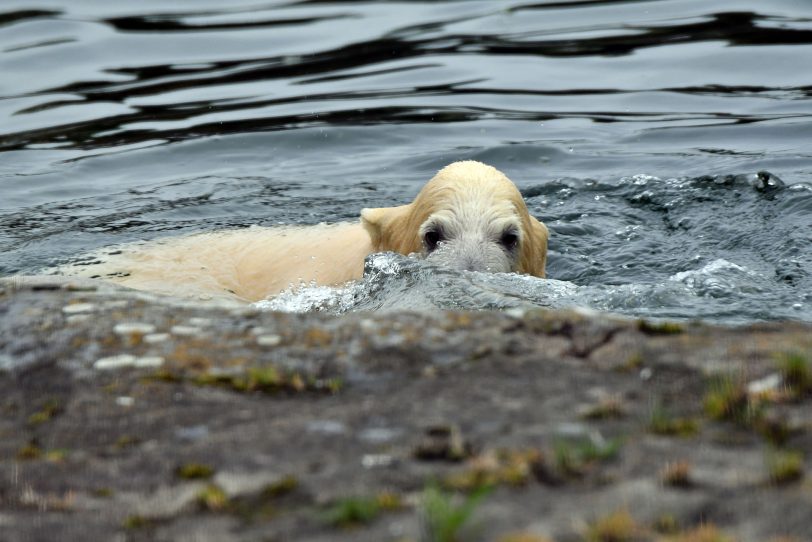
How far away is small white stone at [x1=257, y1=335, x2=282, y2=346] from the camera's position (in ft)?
10.1

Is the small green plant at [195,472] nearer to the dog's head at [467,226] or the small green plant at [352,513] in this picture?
the small green plant at [352,513]

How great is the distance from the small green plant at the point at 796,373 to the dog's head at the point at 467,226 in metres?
4.07

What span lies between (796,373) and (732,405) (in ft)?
0.64

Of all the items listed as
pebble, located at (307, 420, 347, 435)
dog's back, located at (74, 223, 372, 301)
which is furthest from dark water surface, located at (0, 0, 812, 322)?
pebble, located at (307, 420, 347, 435)

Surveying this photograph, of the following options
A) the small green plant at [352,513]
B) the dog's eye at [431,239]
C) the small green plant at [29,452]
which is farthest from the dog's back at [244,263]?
the small green plant at [352,513]

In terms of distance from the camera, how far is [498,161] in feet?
36.1

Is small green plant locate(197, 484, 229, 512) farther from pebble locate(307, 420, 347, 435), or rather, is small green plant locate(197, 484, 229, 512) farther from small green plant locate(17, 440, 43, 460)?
small green plant locate(17, 440, 43, 460)

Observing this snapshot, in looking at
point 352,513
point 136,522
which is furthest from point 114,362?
point 352,513

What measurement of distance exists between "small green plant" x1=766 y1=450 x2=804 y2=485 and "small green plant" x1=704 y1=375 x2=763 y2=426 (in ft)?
0.72

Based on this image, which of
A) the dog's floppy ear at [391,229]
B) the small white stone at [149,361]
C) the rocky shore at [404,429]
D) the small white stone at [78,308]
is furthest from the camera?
Answer: the dog's floppy ear at [391,229]

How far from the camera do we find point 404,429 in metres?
2.45

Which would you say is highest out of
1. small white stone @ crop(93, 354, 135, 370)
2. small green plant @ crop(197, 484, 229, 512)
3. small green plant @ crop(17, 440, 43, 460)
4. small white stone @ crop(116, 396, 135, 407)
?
small green plant @ crop(197, 484, 229, 512)

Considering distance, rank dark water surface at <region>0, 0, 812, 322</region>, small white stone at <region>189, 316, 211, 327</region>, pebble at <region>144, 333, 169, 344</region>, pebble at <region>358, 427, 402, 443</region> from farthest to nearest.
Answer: dark water surface at <region>0, 0, 812, 322</region> → small white stone at <region>189, 316, 211, 327</region> → pebble at <region>144, 333, 169, 344</region> → pebble at <region>358, 427, 402, 443</region>

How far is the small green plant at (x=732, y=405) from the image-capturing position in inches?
92.8
